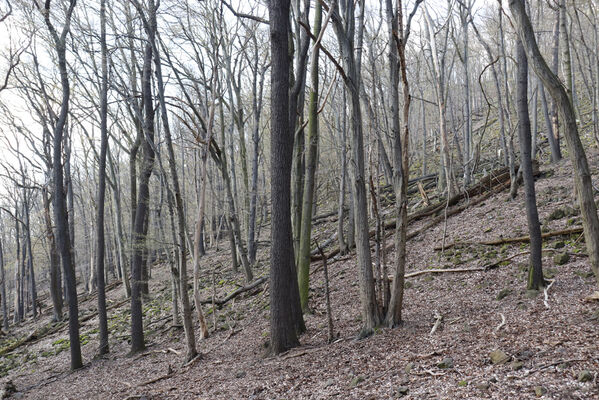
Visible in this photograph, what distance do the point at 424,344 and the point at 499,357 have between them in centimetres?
113

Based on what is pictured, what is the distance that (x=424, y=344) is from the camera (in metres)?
4.46

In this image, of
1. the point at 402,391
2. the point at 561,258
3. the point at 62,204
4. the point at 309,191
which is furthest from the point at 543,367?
the point at 62,204

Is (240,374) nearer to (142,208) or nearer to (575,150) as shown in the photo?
(575,150)

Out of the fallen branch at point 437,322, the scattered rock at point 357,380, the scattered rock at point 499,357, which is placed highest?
the scattered rock at point 499,357

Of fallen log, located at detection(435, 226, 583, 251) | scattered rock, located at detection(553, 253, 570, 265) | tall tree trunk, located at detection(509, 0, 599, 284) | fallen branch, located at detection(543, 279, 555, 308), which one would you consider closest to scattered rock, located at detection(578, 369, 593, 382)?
tall tree trunk, located at detection(509, 0, 599, 284)

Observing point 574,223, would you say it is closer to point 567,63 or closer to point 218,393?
point 567,63

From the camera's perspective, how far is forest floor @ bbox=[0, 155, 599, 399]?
3271 millimetres

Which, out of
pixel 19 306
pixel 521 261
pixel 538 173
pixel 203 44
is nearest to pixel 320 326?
pixel 521 261

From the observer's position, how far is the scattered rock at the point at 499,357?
11.1 feet

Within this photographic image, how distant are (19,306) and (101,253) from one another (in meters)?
14.9

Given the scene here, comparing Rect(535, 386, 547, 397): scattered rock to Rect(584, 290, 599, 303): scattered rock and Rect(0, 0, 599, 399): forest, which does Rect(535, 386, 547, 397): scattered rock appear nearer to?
Rect(0, 0, 599, 399): forest

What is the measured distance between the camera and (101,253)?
9844 millimetres

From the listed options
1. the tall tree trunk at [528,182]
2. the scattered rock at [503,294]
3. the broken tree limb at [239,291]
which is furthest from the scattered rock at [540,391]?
the broken tree limb at [239,291]

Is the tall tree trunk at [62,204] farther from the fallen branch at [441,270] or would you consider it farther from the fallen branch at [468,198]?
the fallen branch at [441,270]
